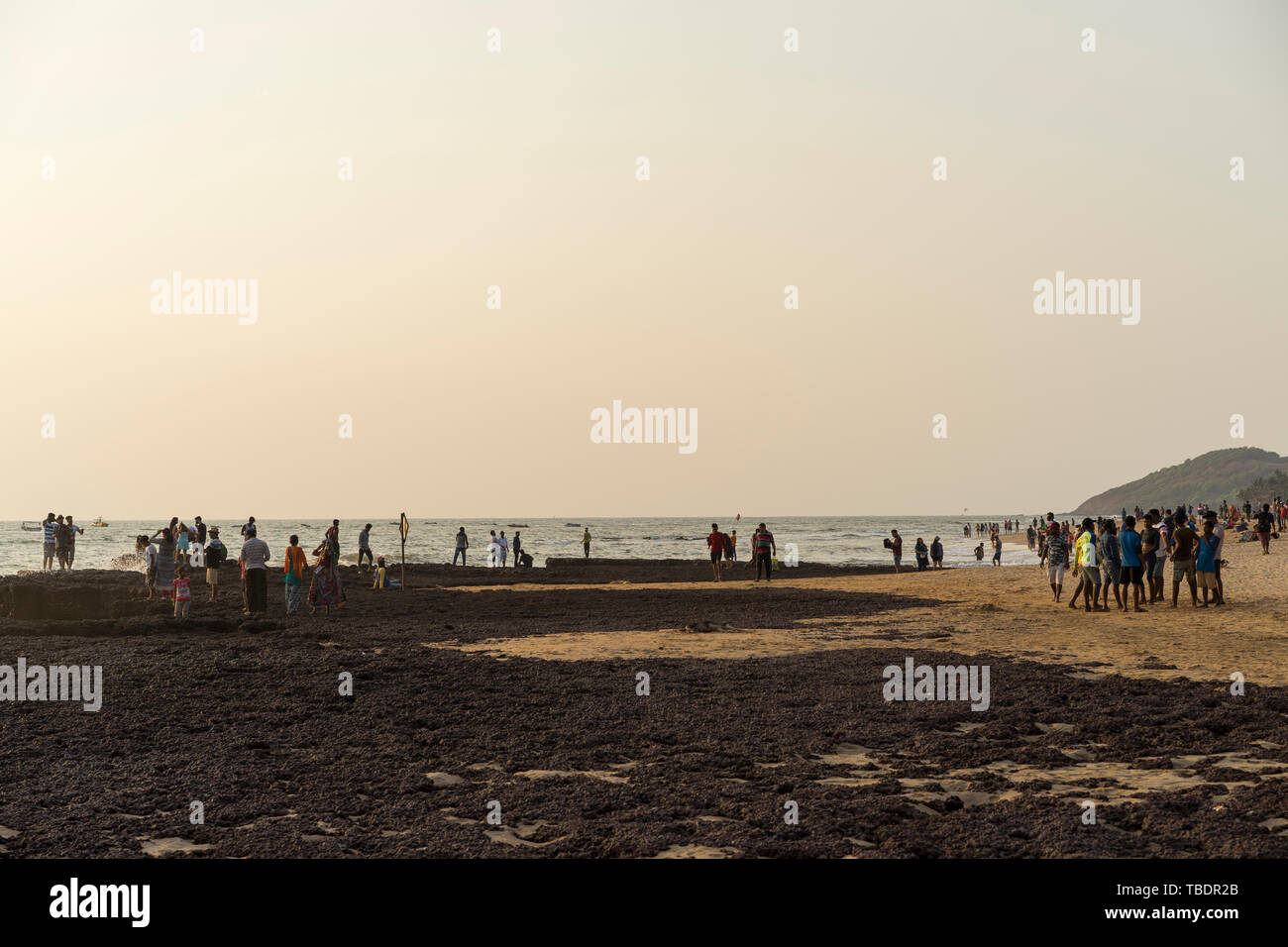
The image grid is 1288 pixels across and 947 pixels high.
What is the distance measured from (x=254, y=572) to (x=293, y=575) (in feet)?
2.92

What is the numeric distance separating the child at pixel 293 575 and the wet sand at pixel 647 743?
2.12 metres

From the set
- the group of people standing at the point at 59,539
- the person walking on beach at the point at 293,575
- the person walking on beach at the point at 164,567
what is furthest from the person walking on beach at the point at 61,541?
the person walking on beach at the point at 293,575

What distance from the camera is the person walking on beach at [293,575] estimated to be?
77.4ft

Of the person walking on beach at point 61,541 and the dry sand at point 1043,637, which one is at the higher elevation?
the person walking on beach at point 61,541

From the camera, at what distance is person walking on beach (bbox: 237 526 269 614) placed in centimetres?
2277

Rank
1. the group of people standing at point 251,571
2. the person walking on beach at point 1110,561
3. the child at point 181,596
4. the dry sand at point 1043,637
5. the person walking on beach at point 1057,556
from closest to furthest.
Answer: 1. the dry sand at point 1043,637
2. the child at point 181,596
3. the group of people standing at point 251,571
4. the person walking on beach at point 1110,561
5. the person walking on beach at point 1057,556

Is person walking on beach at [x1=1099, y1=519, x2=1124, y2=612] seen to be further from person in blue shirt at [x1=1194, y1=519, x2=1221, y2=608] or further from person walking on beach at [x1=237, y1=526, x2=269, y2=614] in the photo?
person walking on beach at [x1=237, y1=526, x2=269, y2=614]

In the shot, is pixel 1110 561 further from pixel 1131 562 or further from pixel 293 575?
pixel 293 575

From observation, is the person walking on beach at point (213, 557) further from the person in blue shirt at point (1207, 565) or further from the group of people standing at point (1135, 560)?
the person in blue shirt at point (1207, 565)

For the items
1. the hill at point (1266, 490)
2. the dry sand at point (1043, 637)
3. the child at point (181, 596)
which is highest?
the hill at point (1266, 490)

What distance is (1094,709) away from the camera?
39.3 ft

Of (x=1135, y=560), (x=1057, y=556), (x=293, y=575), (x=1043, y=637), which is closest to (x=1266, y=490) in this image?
(x=1057, y=556)
